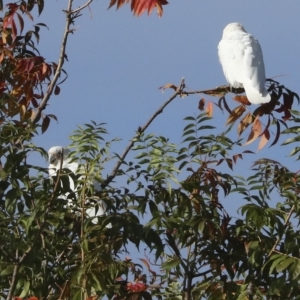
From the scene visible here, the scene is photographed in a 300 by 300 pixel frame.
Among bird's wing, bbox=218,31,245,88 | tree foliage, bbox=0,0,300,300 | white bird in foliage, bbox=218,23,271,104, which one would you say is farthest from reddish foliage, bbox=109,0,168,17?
bird's wing, bbox=218,31,245,88

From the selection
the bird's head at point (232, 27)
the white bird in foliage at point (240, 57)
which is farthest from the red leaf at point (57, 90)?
the bird's head at point (232, 27)

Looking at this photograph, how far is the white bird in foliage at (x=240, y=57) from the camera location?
5.00 m

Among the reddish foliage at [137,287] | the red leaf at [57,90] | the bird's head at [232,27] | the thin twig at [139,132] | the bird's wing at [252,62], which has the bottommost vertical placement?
the reddish foliage at [137,287]

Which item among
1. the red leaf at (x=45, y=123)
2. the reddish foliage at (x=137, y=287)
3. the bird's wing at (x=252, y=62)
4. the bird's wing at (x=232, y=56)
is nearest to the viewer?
the reddish foliage at (x=137, y=287)

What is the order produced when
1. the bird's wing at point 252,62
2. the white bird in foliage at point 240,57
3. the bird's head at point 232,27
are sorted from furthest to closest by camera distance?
the bird's head at point 232,27 < the white bird in foliage at point 240,57 < the bird's wing at point 252,62

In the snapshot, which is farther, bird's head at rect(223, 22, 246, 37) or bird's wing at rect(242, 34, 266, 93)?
bird's head at rect(223, 22, 246, 37)

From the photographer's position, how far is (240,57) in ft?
18.3

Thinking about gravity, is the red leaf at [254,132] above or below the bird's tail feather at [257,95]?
below

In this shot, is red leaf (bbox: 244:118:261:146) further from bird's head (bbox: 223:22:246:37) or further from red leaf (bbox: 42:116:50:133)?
bird's head (bbox: 223:22:246:37)

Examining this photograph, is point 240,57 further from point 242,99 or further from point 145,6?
point 145,6

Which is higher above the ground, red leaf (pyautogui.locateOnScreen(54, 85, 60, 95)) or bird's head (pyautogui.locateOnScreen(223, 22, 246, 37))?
bird's head (pyautogui.locateOnScreen(223, 22, 246, 37))

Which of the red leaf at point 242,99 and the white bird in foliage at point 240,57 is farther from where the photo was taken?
the white bird in foliage at point 240,57

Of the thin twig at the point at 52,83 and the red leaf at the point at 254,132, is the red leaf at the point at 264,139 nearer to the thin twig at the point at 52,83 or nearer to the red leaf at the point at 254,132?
the red leaf at the point at 254,132

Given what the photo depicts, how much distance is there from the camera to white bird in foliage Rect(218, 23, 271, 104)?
5.00m
